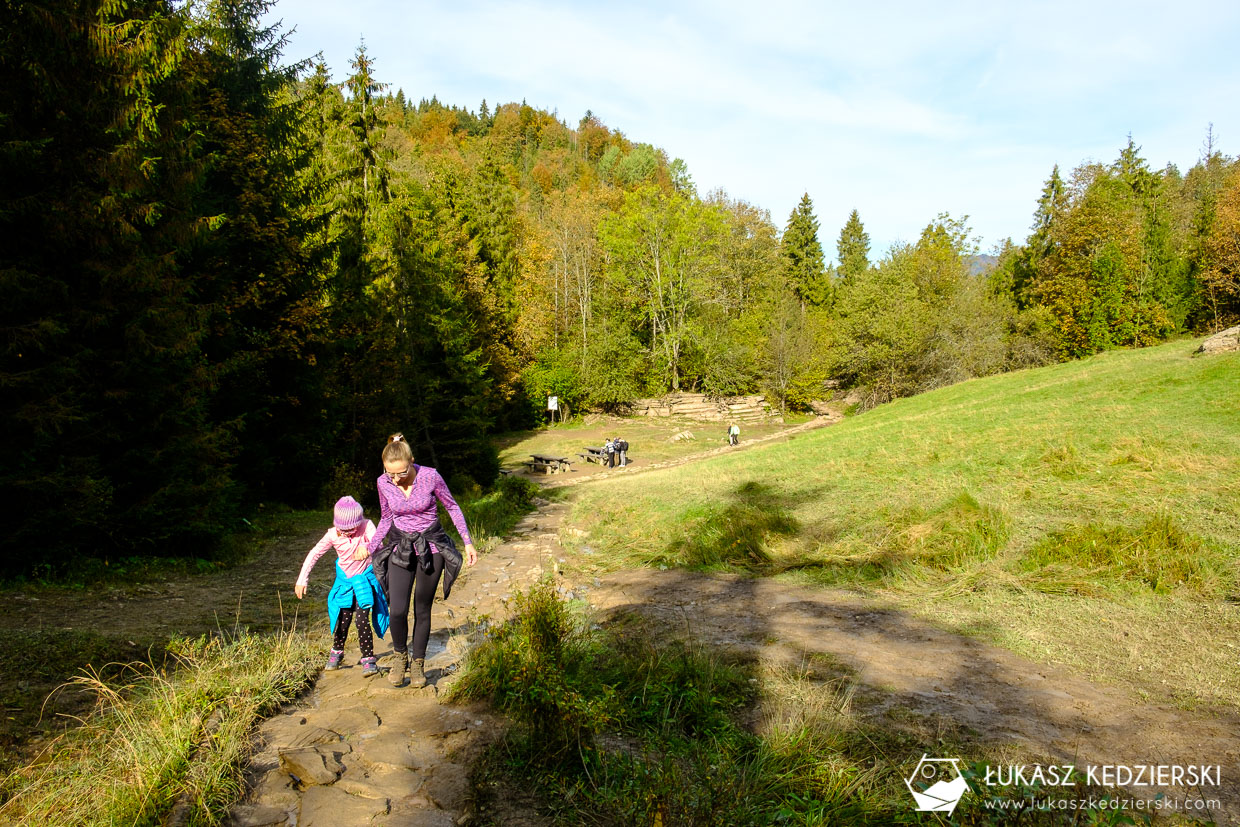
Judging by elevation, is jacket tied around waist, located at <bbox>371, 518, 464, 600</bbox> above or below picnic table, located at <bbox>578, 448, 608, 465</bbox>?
above

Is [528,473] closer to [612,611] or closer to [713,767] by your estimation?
[612,611]

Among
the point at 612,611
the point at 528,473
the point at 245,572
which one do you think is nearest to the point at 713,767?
the point at 612,611

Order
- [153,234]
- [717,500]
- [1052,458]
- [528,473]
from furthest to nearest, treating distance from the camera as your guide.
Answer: [528,473]
[717,500]
[1052,458]
[153,234]

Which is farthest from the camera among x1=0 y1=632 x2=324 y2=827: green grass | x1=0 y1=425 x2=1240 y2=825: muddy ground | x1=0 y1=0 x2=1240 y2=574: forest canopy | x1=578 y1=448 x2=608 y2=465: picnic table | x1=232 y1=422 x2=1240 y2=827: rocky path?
x1=578 y1=448 x2=608 y2=465: picnic table

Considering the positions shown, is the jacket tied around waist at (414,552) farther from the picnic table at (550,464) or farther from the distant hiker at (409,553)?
the picnic table at (550,464)

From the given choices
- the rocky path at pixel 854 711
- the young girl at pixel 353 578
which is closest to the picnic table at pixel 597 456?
the rocky path at pixel 854 711

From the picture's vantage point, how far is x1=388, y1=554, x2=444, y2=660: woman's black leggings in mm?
5059

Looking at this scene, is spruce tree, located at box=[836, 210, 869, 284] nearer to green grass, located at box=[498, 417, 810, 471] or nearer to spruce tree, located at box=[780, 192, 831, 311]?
spruce tree, located at box=[780, 192, 831, 311]

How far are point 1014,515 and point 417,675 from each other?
26.8 feet

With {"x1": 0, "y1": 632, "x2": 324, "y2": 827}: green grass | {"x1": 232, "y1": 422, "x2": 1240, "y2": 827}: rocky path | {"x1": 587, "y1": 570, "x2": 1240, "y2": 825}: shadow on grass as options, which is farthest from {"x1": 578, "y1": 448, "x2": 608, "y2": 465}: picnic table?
{"x1": 0, "y1": 632, "x2": 324, "y2": 827}: green grass

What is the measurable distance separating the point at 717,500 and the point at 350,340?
41.2ft

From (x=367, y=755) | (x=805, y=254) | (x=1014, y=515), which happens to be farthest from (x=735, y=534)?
(x=805, y=254)

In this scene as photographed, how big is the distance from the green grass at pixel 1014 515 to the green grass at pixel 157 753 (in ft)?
20.2

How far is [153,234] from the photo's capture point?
1041 centimetres
